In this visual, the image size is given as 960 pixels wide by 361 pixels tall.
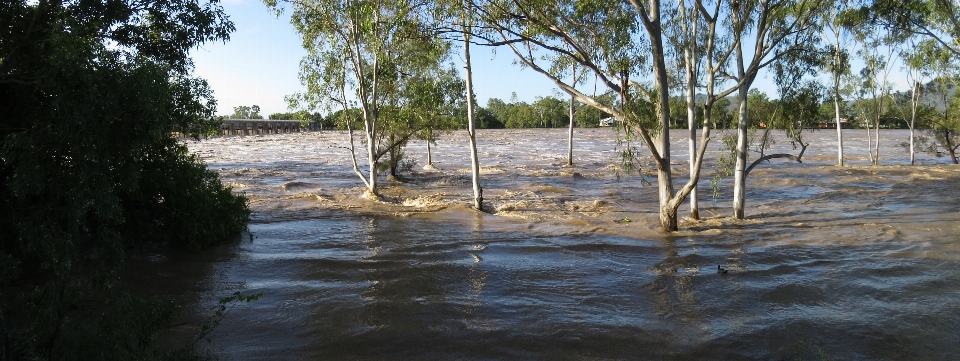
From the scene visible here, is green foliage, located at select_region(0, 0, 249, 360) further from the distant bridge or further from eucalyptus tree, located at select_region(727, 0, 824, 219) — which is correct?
the distant bridge

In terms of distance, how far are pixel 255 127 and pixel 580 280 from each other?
11547cm

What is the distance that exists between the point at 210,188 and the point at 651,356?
30.9 ft

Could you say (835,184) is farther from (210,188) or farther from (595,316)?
(210,188)

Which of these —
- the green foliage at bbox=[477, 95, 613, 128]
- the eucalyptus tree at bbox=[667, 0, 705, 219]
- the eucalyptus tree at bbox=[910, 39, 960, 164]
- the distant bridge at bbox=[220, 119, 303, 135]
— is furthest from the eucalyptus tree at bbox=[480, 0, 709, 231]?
the green foliage at bbox=[477, 95, 613, 128]

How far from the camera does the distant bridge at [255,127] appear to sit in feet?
347

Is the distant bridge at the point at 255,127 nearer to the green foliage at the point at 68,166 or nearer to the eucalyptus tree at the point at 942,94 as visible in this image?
the eucalyptus tree at the point at 942,94

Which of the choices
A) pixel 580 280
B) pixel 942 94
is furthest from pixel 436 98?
pixel 942 94

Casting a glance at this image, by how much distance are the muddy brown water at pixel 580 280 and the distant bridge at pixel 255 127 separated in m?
87.0

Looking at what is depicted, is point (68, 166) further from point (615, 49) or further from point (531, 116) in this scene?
point (531, 116)

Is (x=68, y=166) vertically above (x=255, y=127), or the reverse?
(x=255, y=127)

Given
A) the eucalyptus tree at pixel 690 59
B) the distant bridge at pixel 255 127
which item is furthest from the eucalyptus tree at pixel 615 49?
the distant bridge at pixel 255 127

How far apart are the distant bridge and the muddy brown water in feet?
285

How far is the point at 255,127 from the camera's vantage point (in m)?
118

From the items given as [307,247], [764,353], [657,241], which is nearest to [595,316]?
[764,353]
